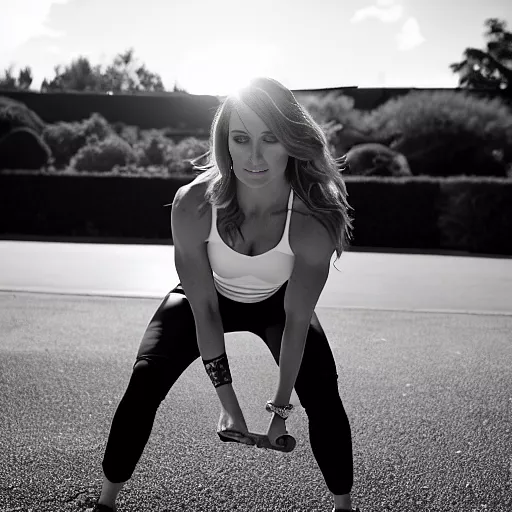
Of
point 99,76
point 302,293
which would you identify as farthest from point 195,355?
point 99,76

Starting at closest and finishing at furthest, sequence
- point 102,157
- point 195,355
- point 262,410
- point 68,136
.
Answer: point 195,355 → point 262,410 → point 102,157 → point 68,136

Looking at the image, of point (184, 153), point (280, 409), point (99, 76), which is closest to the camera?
point (280, 409)

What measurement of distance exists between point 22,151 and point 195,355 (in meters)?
17.6

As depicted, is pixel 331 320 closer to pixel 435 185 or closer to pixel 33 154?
pixel 435 185

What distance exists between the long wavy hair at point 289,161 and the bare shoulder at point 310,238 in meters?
0.02

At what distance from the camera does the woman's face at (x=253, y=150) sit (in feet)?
7.94

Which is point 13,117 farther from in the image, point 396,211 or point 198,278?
point 198,278

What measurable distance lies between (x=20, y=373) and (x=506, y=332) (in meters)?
4.07

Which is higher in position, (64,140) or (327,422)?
(327,422)

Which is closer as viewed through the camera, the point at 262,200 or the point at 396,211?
the point at 262,200

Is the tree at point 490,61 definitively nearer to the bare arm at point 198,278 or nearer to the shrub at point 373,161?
the shrub at point 373,161

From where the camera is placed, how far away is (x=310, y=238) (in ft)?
8.13

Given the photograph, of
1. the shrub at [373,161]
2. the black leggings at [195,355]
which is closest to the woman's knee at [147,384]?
the black leggings at [195,355]

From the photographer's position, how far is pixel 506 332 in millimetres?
6133
